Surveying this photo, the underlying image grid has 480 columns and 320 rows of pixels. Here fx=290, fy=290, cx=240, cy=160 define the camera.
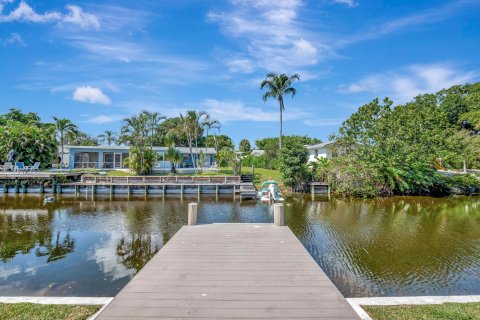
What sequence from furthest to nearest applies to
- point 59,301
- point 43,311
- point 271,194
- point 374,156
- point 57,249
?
point 374,156 → point 271,194 → point 57,249 → point 59,301 → point 43,311

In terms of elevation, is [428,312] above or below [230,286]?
below

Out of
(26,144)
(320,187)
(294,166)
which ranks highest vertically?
(26,144)

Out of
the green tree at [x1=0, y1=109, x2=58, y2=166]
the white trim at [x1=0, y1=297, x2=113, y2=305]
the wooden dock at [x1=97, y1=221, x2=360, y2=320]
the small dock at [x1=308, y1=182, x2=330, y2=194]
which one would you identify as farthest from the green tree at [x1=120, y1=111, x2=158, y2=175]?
the white trim at [x1=0, y1=297, x2=113, y2=305]

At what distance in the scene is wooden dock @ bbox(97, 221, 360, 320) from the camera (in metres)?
4.27

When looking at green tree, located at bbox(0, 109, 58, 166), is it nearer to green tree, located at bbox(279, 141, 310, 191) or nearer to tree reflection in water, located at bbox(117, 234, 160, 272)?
green tree, located at bbox(279, 141, 310, 191)

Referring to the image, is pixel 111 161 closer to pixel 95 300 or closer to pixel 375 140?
pixel 375 140

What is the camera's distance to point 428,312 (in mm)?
4977

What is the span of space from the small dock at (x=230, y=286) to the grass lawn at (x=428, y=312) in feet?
2.81

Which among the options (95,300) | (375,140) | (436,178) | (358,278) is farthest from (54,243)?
(436,178)

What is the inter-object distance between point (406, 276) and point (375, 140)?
64.1 feet

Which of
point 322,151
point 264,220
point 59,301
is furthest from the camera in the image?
point 322,151

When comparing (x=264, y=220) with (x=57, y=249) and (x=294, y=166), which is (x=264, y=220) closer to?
(x=57, y=249)

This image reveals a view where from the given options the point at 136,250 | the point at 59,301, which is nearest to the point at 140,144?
the point at 136,250

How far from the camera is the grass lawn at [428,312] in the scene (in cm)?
478
